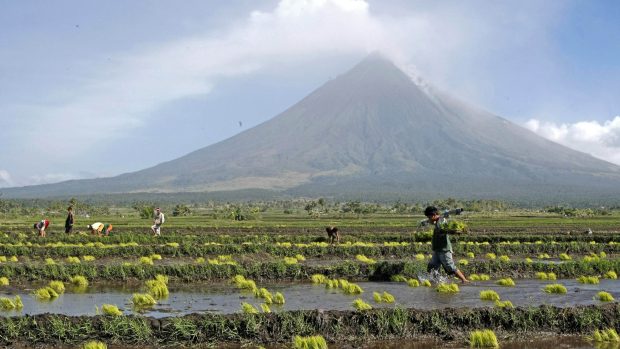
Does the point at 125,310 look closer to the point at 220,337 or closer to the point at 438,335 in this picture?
the point at 220,337

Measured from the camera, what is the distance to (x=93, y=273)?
16.1 m

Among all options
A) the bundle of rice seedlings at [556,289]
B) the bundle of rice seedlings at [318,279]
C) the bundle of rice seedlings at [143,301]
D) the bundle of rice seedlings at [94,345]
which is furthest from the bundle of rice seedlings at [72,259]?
the bundle of rice seedlings at [556,289]

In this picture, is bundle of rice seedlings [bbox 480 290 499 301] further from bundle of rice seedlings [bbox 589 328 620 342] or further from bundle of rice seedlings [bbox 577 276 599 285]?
bundle of rice seedlings [bbox 577 276 599 285]

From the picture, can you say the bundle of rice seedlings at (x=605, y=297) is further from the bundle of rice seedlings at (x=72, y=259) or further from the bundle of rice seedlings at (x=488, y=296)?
the bundle of rice seedlings at (x=72, y=259)

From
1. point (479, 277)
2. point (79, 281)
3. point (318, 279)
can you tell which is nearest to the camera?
point (79, 281)

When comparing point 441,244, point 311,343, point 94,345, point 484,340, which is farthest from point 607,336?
point 94,345

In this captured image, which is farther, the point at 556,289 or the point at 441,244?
the point at 441,244

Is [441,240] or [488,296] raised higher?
[441,240]

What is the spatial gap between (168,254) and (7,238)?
9.86 m

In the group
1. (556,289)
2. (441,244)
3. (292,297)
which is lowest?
(292,297)

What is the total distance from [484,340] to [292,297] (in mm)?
5051

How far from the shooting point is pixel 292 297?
13.4 m

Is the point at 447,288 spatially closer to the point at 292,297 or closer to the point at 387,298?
the point at 387,298

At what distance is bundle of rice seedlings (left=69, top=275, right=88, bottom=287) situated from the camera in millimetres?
15440
